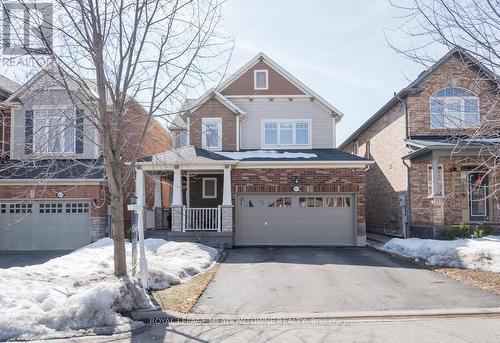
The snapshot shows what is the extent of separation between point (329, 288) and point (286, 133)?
1228cm

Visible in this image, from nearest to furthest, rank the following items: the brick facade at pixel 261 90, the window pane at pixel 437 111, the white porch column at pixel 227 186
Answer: the window pane at pixel 437 111, the white porch column at pixel 227 186, the brick facade at pixel 261 90

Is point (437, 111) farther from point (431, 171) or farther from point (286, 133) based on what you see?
point (286, 133)

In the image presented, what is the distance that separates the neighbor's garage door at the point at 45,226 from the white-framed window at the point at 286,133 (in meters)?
8.46

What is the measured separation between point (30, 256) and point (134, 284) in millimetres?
10057

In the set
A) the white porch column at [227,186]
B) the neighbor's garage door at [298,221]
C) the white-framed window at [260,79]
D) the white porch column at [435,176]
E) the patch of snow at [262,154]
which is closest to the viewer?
the white porch column at [435,176]

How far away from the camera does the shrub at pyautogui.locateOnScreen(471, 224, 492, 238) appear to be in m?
16.8

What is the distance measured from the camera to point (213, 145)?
21359mm

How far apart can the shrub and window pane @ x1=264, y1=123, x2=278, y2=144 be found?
361 inches

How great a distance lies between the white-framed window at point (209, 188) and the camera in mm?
21516

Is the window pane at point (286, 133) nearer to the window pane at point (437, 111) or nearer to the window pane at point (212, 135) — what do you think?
the window pane at point (212, 135)

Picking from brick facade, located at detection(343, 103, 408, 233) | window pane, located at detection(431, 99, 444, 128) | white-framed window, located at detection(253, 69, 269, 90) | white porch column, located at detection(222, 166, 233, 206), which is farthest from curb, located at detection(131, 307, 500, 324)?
white-framed window, located at detection(253, 69, 269, 90)

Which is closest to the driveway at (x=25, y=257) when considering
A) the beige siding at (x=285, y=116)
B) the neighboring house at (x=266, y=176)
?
the neighboring house at (x=266, y=176)

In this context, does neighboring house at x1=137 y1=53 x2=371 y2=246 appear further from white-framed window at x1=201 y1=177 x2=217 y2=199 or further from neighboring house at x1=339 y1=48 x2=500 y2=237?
neighboring house at x1=339 y1=48 x2=500 y2=237

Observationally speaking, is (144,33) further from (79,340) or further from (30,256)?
(30,256)
